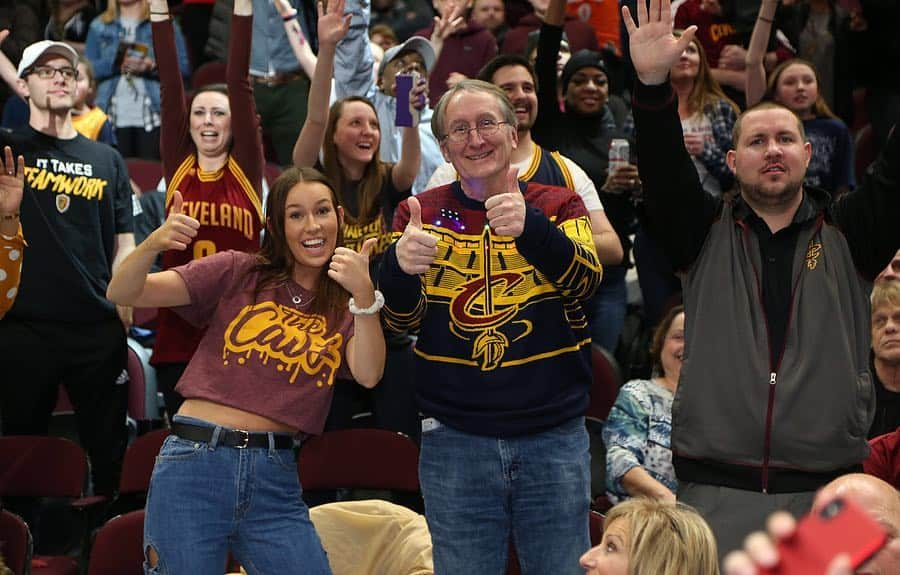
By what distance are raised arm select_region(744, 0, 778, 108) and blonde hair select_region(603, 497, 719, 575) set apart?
3988 mm

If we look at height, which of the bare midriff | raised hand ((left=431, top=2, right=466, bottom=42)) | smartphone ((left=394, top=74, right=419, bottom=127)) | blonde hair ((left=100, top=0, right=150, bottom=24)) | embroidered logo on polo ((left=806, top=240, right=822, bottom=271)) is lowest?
the bare midriff

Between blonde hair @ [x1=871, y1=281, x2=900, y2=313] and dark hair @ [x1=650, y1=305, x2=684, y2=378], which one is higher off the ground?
blonde hair @ [x1=871, y1=281, x2=900, y2=313]

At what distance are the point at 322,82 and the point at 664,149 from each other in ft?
5.18

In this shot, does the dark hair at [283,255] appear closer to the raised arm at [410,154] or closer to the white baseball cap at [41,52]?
the raised arm at [410,154]

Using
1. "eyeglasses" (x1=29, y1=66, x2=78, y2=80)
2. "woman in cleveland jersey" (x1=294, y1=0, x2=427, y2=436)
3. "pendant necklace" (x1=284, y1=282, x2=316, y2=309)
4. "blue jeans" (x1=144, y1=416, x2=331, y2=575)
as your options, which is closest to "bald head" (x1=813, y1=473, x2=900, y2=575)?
"blue jeans" (x1=144, y1=416, x2=331, y2=575)

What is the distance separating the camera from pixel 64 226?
15.5 feet

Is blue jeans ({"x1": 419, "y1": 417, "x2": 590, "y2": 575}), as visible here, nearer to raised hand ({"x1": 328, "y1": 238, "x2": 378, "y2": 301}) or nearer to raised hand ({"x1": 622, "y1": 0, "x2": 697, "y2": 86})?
raised hand ({"x1": 328, "y1": 238, "x2": 378, "y2": 301})

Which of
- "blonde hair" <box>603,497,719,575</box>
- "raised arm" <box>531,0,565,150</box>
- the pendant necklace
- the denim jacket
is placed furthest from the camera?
the denim jacket

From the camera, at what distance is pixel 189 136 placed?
15.2 ft

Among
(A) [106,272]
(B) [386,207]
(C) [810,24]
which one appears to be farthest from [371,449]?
(C) [810,24]

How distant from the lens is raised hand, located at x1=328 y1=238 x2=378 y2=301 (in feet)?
10.5

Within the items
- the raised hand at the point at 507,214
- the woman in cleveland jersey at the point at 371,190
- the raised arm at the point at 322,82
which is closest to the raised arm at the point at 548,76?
the woman in cleveland jersey at the point at 371,190

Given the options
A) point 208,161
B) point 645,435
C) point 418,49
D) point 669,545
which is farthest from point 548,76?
point 669,545

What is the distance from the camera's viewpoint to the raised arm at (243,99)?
14.7 feet
